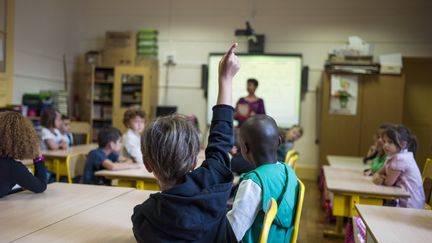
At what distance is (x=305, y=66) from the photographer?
250 inches

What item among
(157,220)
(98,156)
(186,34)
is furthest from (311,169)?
(157,220)

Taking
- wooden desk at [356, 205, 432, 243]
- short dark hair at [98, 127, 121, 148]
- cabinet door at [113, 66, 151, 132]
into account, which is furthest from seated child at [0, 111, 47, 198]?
cabinet door at [113, 66, 151, 132]

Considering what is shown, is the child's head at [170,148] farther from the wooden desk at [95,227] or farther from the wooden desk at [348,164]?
the wooden desk at [348,164]

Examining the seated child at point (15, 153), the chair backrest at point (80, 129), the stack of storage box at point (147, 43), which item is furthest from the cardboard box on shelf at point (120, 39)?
the seated child at point (15, 153)

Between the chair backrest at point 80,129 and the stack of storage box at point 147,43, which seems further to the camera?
the stack of storage box at point 147,43

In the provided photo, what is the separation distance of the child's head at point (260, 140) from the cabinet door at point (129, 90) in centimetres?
502

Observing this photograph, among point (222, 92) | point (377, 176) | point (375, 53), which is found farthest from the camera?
point (375, 53)

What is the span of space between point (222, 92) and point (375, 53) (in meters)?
5.81

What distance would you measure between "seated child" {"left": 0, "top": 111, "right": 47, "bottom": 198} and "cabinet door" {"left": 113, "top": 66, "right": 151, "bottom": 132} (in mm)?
4634

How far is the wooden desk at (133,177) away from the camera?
257 centimetres

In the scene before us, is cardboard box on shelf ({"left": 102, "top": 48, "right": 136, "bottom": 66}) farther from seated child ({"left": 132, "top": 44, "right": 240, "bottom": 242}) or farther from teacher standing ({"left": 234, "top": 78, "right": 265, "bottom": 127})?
seated child ({"left": 132, "top": 44, "right": 240, "bottom": 242})

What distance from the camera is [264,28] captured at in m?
6.54

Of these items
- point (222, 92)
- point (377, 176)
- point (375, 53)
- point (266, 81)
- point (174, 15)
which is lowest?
point (377, 176)

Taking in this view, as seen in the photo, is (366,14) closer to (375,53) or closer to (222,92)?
(375,53)
